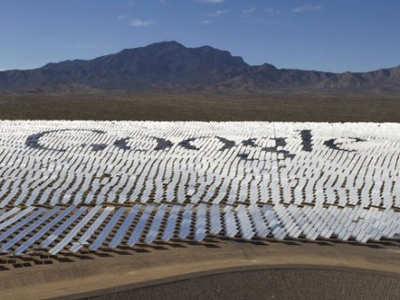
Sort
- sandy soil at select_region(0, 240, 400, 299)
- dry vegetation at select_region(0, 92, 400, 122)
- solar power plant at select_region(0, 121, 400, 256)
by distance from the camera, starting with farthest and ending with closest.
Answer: dry vegetation at select_region(0, 92, 400, 122) < solar power plant at select_region(0, 121, 400, 256) < sandy soil at select_region(0, 240, 400, 299)

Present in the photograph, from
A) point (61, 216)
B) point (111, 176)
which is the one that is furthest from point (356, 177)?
point (61, 216)

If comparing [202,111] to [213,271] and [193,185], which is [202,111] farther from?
[213,271]

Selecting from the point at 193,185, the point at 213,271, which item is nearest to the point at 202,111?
the point at 193,185

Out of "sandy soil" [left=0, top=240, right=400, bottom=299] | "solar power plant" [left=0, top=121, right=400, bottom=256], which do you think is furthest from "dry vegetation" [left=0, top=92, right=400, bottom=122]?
"sandy soil" [left=0, top=240, right=400, bottom=299]

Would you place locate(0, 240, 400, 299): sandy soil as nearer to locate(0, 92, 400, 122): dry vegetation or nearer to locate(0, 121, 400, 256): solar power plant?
locate(0, 121, 400, 256): solar power plant

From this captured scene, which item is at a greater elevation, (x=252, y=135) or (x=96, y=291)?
(x=252, y=135)

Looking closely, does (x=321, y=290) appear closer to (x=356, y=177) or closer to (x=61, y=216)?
(x=61, y=216)
